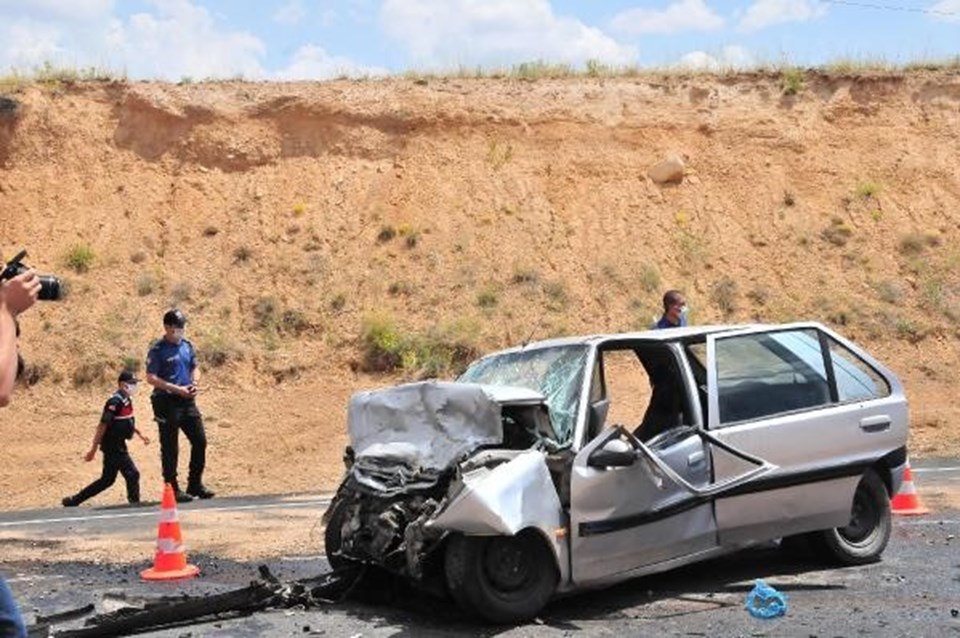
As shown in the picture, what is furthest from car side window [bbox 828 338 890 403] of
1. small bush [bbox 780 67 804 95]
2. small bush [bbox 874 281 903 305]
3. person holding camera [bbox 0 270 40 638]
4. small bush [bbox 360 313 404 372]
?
small bush [bbox 780 67 804 95]

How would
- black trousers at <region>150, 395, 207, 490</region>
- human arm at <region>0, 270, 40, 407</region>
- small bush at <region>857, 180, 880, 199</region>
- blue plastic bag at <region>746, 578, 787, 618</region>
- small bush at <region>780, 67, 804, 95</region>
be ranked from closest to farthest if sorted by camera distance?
human arm at <region>0, 270, 40, 407</region> < blue plastic bag at <region>746, 578, 787, 618</region> < black trousers at <region>150, 395, 207, 490</region> < small bush at <region>857, 180, 880, 199</region> < small bush at <region>780, 67, 804, 95</region>

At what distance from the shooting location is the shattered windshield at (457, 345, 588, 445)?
7.14 meters

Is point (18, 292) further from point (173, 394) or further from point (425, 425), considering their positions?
point (173, 394)

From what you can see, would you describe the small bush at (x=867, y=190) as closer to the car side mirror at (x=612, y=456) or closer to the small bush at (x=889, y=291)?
the small bush at (x=889, y=291)

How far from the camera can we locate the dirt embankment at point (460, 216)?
73.7 feet

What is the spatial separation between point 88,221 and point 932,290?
17.3m

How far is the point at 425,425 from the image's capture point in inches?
281

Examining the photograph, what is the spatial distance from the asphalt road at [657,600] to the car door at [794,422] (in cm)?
45

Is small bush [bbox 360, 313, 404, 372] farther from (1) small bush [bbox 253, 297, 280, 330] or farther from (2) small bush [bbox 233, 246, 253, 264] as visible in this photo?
(2) small bush [bbox 233, 246, 253, 264]

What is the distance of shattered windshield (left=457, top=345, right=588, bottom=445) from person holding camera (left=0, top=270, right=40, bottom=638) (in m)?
3.37

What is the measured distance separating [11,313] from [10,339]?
0.42ft

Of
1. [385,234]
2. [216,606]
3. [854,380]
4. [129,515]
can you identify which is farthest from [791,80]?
[216,606]

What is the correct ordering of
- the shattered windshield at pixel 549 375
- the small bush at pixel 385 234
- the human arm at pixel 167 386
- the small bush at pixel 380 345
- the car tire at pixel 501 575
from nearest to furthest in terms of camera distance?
the car tire at pixel 501 575, the shattered windshield at pixel 549 375, the human arm at pixel 167 386, the small bush at pixel 380 345, the small bush at pixel 385 234

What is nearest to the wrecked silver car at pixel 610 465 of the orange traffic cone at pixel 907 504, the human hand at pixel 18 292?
the orange traffic cone at pixel 907 504
